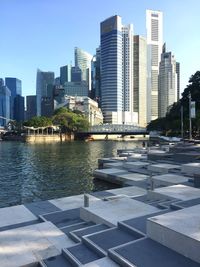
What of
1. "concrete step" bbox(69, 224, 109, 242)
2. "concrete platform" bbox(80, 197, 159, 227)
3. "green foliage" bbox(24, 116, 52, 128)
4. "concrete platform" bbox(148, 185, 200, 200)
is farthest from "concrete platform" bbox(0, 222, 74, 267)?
"green foliage" bbox(24, 116, 52, 128)

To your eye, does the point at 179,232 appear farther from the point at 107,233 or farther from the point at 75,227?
the point at 75,227

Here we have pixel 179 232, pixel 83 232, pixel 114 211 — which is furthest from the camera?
pixel 114 211

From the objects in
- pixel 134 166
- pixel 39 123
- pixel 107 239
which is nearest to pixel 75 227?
pixel 107 239

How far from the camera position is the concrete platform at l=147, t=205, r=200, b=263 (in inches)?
334

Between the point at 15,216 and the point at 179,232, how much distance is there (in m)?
9.06

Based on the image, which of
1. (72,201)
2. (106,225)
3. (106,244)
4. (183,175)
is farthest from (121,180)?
(106,244)

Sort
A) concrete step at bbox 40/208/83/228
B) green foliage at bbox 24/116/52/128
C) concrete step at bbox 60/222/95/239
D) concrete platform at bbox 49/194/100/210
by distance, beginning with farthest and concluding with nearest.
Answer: green foliage at bbox 24/116/52/128 < concrete platform at bbox 49/194/100/210 < concrete step at bbox 40/208/83/228 < concrete step at bbox 60/222/95/239

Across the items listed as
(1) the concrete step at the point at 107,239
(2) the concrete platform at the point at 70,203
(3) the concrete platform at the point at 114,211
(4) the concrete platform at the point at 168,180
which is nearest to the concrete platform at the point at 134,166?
(4) the concrete platform at the point at 168,180

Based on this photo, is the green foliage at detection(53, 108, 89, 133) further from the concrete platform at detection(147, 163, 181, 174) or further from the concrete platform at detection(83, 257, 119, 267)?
the concrete platform at detection(83, 257, 119, 267)

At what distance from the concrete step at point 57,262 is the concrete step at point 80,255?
101 millimetres

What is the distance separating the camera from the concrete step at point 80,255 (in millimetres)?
9262

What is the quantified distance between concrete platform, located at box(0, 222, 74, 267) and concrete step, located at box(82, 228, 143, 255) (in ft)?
3.69

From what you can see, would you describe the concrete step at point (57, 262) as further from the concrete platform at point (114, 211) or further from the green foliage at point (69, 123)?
the green foliage at point (69, 123)

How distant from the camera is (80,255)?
31.5 ft
